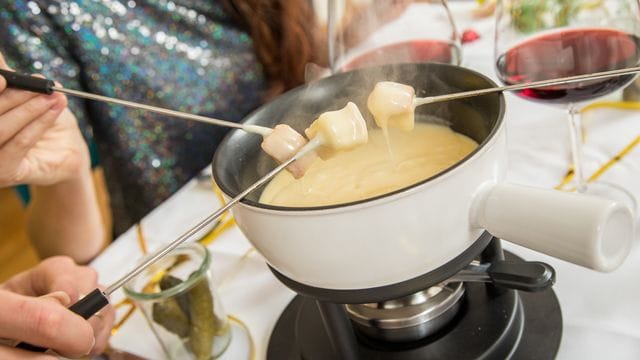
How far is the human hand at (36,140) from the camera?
720 mm

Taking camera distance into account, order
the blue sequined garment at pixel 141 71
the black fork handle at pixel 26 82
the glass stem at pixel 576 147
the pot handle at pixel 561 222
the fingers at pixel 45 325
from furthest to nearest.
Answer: the blue sequined garment at pixel 141 71
the glass stem at pixel 576 147
the black fork handle at pixel 26 82
the fingers at pixel 45 325
the pot handle at pixel 561 222

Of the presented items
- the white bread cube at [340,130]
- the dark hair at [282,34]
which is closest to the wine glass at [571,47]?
the white bread cube at [340,130]

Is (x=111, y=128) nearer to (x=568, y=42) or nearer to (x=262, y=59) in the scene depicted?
(x=262, y=59)

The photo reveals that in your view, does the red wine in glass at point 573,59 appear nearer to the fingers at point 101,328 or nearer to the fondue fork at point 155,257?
the fondue fork at point 155,257

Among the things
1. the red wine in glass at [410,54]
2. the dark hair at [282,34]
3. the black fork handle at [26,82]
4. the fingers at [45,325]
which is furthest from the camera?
the dark hair at [282,34]

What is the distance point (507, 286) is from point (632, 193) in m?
0.33

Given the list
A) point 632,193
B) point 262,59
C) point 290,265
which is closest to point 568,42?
point 632,193

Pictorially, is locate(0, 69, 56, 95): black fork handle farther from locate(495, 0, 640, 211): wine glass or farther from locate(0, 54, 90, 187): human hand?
locate(495, 0, 640, 211): wine glass

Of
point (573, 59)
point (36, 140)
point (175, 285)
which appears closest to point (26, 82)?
point (36, 140)

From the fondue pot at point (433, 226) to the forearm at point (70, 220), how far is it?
0.72 meters

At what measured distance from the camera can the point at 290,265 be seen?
50 centimetres

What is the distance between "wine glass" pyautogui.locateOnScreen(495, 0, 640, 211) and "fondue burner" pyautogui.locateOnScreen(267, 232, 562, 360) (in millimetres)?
238

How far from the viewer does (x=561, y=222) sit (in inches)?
16.7

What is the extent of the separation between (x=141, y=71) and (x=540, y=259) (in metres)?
1.03
